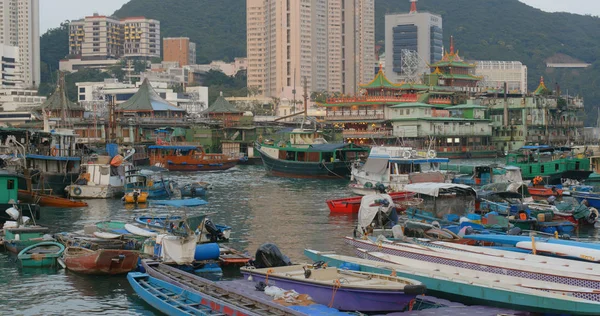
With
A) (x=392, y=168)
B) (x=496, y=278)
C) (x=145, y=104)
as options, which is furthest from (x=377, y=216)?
(x=145, y=104)

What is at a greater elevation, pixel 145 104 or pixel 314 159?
pixel 145 104

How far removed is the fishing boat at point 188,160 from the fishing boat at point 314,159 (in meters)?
7.78

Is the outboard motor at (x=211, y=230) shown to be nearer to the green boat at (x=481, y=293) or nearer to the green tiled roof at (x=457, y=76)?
the green boat at (x=481, y=293)

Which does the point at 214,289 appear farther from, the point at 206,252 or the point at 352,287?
the point at 206,252

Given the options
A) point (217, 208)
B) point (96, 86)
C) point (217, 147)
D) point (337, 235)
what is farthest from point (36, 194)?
point (96, 86)

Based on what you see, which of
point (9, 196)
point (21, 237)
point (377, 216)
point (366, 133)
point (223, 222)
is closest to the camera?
point (21, 237)

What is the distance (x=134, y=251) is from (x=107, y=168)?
25.7 m

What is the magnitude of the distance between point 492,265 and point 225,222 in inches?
793

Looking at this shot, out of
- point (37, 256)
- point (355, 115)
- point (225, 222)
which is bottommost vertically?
point (225, 222)

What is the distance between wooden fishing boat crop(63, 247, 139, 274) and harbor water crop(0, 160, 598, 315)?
0.27m

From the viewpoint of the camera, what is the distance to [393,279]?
21672 millimetres

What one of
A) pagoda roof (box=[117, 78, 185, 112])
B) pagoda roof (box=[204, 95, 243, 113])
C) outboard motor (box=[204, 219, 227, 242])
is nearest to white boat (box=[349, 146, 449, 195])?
outboard motor (box=[204, 219, 227, 242])

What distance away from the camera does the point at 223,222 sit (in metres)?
41.6

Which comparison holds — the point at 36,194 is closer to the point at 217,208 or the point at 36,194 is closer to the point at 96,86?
the point at 217,208
